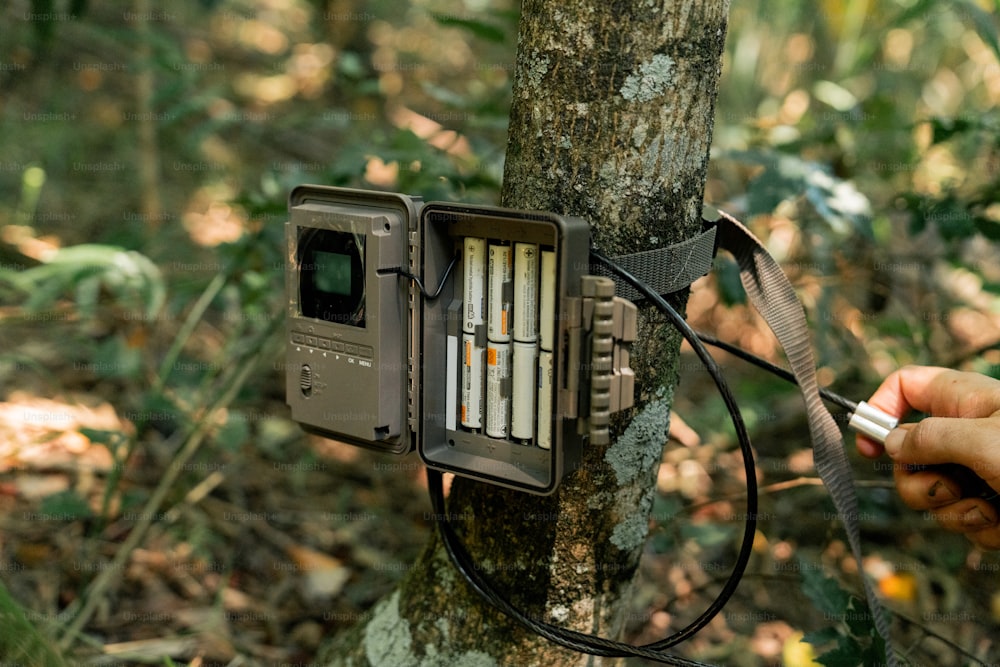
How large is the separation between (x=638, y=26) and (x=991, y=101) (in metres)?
4.46

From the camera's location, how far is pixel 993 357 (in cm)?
312

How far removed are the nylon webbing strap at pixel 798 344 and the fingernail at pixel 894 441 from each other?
79 mm

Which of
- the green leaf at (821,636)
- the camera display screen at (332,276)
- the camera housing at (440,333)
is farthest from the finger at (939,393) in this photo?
the camera display screen at (332,276)

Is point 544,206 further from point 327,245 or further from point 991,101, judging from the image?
point 991,101

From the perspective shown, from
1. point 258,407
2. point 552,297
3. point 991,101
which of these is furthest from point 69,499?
point 991,101

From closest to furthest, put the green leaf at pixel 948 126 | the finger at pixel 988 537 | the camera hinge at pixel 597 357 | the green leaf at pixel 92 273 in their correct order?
the camera hinge at pixel 597 357, the finger at pixel 988 537, the green leaf at pixel 948 126, the green leaf at pixel 92 273

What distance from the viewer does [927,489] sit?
56.7 inches

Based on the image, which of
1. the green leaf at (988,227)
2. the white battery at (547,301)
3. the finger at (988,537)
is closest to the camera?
the white battery at (547,301)

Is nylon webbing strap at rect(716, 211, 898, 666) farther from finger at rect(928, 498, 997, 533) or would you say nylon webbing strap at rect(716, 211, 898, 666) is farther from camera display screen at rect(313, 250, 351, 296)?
camera display screen at rect(313, 250, 351, 296)

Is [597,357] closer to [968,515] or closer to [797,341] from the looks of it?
[797,341]

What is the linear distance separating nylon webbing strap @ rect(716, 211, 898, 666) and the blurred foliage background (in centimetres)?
22

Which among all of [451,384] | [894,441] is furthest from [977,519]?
[451,384]

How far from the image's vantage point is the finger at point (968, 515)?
→ 141 cm

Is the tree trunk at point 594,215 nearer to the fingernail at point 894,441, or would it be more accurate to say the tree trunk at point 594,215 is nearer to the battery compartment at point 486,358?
the battery compartment at point 486,358
